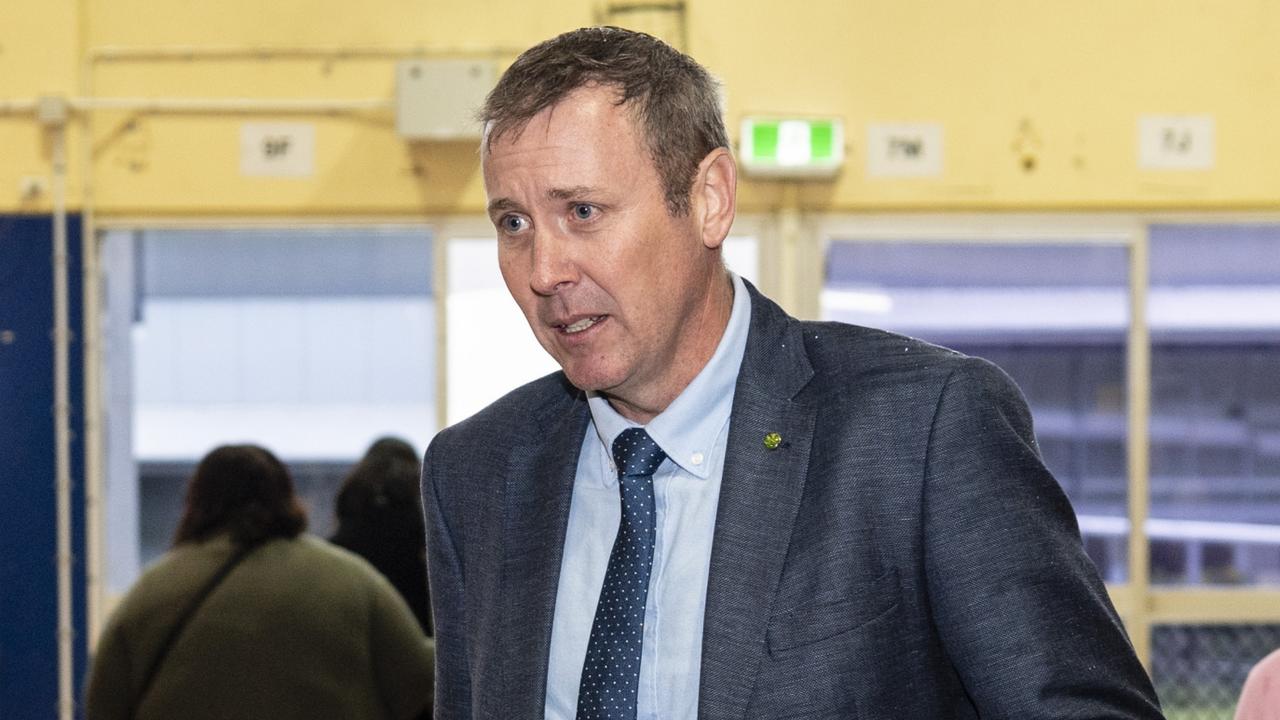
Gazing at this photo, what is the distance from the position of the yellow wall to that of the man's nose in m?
3.69

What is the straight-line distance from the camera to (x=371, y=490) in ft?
12.8

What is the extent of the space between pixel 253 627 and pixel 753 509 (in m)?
2.40

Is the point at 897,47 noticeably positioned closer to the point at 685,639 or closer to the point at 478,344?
the point at 478,344

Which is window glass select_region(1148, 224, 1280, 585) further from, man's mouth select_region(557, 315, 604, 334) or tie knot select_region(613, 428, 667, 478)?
man's mouth select_region(557, 315, 604, 334)

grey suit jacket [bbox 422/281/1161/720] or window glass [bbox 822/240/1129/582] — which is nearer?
grey suit jacket [bbox 422/281/1161/720]

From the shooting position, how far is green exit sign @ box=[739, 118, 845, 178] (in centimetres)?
485

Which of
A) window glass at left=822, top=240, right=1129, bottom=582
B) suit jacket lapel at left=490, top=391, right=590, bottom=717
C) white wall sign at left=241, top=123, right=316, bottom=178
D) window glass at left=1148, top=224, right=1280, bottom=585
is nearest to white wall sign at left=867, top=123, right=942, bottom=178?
window glass at left=822, top=240, right=1129, bottom=582

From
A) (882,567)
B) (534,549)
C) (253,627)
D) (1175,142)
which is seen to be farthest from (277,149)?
(882,567)

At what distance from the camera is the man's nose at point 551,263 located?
128cm

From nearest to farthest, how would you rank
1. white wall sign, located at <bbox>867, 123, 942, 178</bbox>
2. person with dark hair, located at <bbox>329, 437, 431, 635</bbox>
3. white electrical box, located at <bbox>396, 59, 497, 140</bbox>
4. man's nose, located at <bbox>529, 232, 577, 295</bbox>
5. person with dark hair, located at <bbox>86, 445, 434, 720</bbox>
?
Answer: man's nose, located at <bbox>529, 232, 577, 295</bbox> → person with dark hair, located at <bbox>86, 445, 434, 720</bbox> → person with dark hair, located at <bbox>329, 437, 431, 635</bbox> → white electrical box, located at <bbox>396, 59, 497, 140</bbox> → white wall sign, located at <bbox>867, 123, 942, 178</bbox>

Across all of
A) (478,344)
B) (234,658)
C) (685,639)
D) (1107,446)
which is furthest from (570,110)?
(1107,446)

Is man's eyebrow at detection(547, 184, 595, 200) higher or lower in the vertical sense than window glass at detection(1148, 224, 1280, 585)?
higher

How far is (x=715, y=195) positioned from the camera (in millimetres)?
1384

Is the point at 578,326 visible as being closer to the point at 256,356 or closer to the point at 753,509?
the point at 753,509
